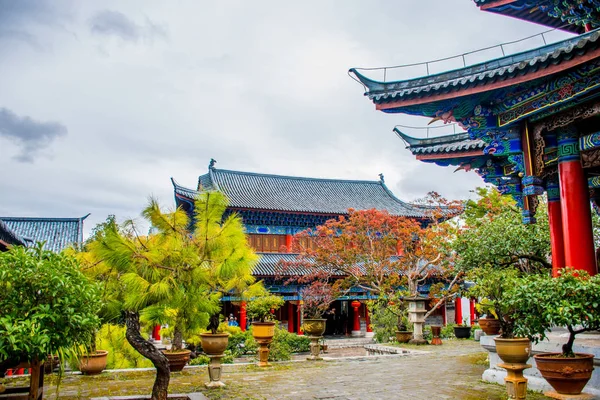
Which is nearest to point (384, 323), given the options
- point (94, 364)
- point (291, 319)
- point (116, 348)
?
point (291, 319)

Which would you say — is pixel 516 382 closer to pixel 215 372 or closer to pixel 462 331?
pixel 215 372

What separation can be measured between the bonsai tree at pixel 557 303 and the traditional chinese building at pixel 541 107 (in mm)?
1341

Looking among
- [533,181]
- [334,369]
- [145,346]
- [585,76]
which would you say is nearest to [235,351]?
[334,369]

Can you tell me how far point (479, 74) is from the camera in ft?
24.2

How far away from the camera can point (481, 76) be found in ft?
24.0

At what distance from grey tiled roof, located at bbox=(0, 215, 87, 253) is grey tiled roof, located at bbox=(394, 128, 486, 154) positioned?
24595 millimetres

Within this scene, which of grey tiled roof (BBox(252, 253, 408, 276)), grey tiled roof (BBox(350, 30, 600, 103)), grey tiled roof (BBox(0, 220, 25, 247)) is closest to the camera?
grey tiled roof (BBox(350, 30, 600, 103))

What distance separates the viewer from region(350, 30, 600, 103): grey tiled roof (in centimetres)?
651

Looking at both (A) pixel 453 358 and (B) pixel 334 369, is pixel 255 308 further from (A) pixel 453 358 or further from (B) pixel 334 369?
(A) pixel 453 358

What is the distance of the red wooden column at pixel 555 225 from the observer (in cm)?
802

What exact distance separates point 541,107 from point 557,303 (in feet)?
9.49

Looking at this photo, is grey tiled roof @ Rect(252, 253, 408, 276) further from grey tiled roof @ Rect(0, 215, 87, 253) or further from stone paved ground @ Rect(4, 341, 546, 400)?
stone paved ground @ Rect(4, 341, 546, 400)

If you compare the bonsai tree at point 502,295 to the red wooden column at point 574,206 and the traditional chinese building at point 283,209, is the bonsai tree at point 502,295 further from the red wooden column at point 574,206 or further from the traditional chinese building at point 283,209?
the traditional chinese building at point 283,209

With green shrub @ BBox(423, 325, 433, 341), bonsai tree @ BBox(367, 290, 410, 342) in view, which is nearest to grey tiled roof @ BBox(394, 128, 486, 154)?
bonsai tree @ BBox(367, 290, 410, 342)
